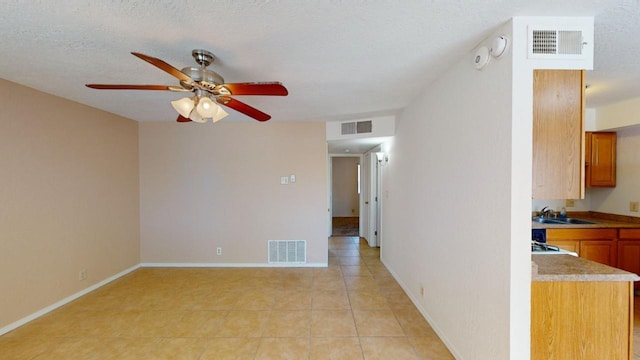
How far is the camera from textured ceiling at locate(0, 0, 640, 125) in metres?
1.37

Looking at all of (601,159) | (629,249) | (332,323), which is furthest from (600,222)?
(332,323)

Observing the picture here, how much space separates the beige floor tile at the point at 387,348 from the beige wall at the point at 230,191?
1.98m

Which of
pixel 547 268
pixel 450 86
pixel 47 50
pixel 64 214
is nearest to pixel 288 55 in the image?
pixel 450 86

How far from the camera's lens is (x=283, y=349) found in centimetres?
218

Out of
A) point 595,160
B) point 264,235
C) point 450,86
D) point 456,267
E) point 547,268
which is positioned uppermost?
point 450,86

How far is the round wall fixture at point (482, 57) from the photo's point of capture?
63.7 inches

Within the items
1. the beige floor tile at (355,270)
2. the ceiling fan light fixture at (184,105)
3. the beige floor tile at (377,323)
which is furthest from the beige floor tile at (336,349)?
the ceiling fan light fixture at (184,105)

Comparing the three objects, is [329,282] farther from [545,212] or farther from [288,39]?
[545,212]

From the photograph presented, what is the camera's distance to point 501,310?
153 centimetres

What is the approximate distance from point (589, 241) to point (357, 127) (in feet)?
10.5

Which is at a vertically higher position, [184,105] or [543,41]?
[543,41]

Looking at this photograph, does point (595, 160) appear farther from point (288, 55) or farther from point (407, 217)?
point (288, 55)

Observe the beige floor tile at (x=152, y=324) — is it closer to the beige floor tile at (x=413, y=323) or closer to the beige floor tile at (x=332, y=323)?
the beige floor tile at (x=332, y=323)

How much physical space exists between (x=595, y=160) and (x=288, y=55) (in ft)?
13.8
